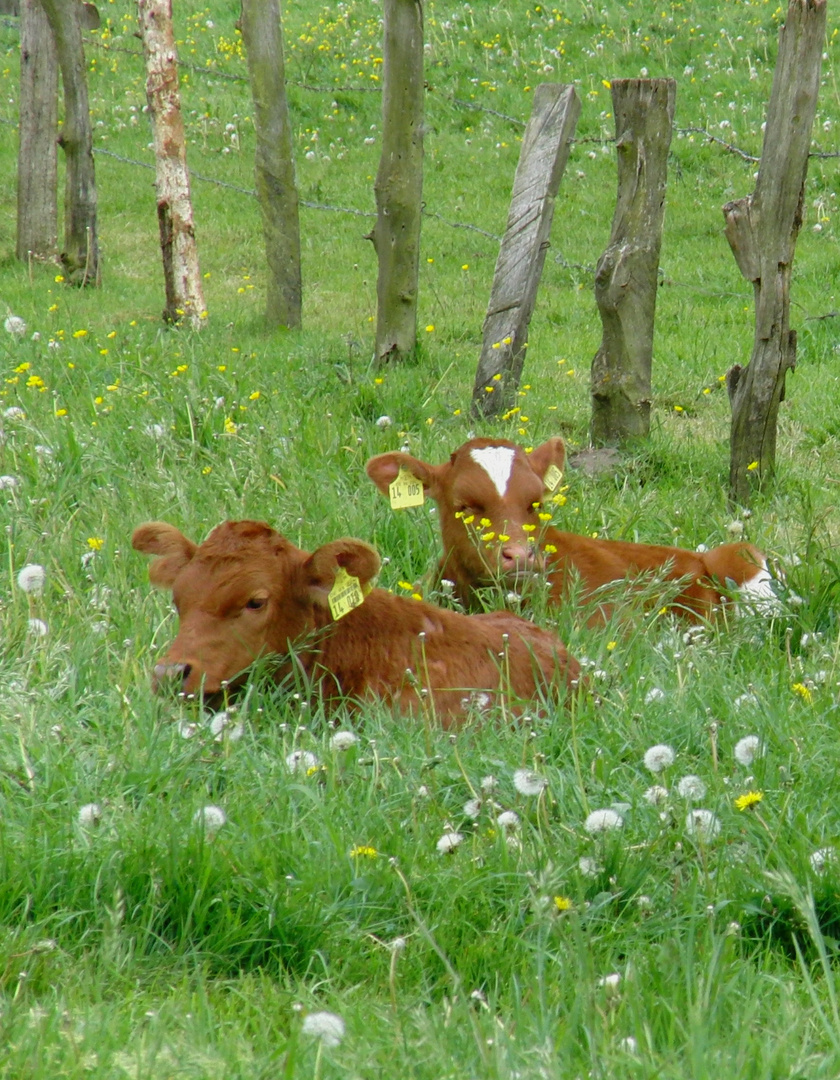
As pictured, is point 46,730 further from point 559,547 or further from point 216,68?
point 216,68

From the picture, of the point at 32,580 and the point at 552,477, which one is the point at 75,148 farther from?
the point at 32,580

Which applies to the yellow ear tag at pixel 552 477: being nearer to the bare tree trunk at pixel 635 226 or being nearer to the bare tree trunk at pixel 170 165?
the bare tree trunk at pixel 635 226

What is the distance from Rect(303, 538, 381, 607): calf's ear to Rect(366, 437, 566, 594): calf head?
121 centimetres

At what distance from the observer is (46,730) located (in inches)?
143

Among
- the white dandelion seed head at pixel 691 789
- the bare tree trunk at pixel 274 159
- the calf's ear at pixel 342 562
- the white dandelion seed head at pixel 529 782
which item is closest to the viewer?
the white dandelion seed head at pixel 529 782

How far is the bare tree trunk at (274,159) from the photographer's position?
10055 mm

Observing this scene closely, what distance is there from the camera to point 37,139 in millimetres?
13445

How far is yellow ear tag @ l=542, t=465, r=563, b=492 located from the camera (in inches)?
238

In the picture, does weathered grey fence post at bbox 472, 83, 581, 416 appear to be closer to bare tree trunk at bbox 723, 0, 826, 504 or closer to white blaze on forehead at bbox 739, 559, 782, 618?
bare tree trunk at bbox 723, 0, 826, 504

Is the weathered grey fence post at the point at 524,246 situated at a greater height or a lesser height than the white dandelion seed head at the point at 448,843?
greater

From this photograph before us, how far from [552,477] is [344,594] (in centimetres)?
204

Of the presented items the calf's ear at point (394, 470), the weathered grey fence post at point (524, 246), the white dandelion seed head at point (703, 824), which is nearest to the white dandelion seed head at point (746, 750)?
the white dandelion seed head at point (703, 824)

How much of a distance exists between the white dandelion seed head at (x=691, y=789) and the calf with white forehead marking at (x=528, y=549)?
1.98 meters

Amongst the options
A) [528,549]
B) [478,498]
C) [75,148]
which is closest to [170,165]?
[75,148]
